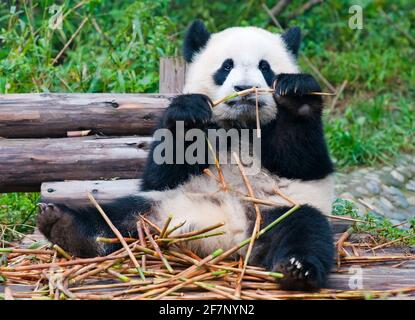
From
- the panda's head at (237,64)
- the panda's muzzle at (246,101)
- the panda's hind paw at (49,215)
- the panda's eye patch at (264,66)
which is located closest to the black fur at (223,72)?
the panda's head at (237,64)

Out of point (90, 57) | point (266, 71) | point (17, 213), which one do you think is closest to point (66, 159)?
point (17, 213)

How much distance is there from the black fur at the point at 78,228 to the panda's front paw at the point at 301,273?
0.93m

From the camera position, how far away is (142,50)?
6.39 m

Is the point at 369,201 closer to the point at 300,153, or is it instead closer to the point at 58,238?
the point at 300,153

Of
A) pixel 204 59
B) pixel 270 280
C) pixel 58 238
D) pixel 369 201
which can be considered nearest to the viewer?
pixel 270 280

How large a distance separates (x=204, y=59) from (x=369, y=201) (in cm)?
259

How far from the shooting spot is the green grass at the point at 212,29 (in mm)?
6129

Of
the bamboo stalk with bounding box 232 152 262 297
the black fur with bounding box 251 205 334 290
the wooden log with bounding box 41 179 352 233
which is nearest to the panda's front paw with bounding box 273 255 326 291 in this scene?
the black fur with bounding box 251 205 334 290

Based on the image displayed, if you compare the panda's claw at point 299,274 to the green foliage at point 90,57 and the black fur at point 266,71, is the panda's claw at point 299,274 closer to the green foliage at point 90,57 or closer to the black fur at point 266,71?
the black fur at point 266,71

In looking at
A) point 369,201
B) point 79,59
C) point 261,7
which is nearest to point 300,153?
point 369,201

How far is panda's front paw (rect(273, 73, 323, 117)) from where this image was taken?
3.84 metres

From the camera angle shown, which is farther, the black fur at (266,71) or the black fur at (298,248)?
the black fur at (266,71)

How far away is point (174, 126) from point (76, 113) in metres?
1.36

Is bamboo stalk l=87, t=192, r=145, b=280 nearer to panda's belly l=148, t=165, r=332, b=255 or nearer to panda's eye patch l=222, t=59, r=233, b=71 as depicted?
panda's belly l=148, t=165, r=332, b=255
